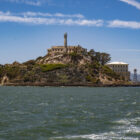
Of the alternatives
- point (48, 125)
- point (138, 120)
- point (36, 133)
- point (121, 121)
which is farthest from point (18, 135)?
point (138, 120)

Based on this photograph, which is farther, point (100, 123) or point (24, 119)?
point (24, 119)

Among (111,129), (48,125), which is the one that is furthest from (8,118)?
(111,129)

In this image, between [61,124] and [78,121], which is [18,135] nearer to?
[61,124]

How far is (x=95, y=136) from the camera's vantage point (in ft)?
80.1

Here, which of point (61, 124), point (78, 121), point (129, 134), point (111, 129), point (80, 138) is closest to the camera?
point (80, 138)

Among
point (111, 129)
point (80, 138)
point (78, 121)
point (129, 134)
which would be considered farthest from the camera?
point (78, 121)

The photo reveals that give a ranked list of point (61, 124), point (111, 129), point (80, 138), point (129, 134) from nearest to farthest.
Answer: point (80, 138) < point (129, 134) < point (111, 129) < point (61, 124)

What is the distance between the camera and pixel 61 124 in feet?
98.4

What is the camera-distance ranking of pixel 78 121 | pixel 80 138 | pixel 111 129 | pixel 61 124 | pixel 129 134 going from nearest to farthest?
pixel 80 138, pixel 129 134, pixel 111 129, pixel 61 124, pixel 78 121

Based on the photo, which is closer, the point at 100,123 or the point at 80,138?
the point at 80,138

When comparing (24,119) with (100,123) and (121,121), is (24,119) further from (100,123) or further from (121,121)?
(121,121)

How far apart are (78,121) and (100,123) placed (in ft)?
8.23

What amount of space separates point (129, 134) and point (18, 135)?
371 inches

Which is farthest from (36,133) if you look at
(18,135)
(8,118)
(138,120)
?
(138,120)
